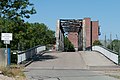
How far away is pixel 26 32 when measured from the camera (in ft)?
119

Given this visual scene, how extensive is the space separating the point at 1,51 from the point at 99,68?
871 cm

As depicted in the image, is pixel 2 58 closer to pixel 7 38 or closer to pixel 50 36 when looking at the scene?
pixel 7 38

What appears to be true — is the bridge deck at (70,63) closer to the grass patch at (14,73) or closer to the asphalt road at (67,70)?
the asphalt road at (67,70)

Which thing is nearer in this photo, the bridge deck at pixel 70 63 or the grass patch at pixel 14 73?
the grass patch at pixel 14 73

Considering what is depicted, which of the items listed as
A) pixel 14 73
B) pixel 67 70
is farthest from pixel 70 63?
pixel 14 73

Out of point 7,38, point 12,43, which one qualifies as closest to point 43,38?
point 12,43

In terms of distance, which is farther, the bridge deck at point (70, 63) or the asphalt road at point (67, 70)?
the bridge deck at point (70, 63)

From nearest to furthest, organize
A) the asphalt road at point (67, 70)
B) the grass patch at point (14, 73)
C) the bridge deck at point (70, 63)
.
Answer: the grass patch at point (14, 73)
the asphalt road at point (67, 70)
the bridge deck at point (70, 63)

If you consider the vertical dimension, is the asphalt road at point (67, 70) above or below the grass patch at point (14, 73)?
below

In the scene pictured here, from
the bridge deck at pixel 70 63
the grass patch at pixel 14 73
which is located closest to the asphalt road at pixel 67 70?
the bridge deck at pixel 70 63

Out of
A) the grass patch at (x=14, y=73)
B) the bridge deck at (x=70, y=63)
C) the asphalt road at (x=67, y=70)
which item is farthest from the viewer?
the bridge deck at (x=70, y=63)

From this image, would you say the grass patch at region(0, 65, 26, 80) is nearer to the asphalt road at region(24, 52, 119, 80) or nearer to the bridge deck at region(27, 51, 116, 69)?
the asphalt road at region(24, 52, 119, 80)

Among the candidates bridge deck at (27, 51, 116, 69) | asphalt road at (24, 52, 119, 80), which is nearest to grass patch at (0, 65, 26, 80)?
asphalt road at (24, 52, 119, 80)

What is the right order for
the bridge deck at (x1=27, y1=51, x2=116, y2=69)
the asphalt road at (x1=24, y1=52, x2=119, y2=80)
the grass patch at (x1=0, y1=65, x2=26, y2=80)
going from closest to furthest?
the grass patch at (x1=0, y1=65, x2=26, y2=80) < the asphalt road at (x1=24, y1=52, x2=119, y2=80) < the bridge deck at (x1=27, y1=51, x2=116, y2=69)
